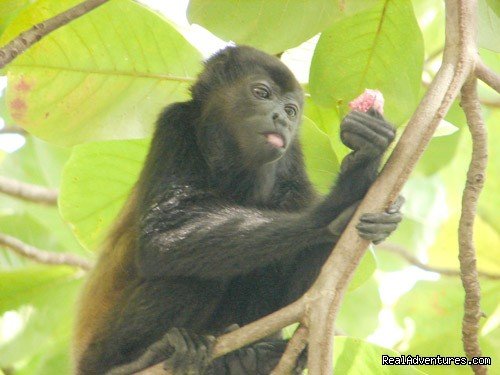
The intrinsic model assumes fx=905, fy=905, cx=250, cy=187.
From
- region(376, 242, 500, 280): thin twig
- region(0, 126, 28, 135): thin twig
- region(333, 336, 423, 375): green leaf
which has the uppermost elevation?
region(0, 126, 28, 135): thin twig

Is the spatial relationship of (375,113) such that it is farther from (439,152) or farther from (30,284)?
(30,284)

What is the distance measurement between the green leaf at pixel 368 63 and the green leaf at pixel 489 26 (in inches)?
14.1

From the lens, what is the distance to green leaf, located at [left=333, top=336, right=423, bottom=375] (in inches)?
162

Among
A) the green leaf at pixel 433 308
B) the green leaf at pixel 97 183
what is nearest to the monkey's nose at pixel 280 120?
the green leaf at pixel 97 183

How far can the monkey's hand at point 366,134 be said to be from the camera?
3.99 metres

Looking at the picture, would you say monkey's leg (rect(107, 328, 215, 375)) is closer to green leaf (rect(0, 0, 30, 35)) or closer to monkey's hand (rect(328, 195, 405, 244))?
monkey's hand (rect(328, 195, 405, 244))

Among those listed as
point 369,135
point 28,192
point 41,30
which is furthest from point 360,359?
point 28,192

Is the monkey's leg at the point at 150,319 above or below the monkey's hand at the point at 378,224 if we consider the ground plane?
below

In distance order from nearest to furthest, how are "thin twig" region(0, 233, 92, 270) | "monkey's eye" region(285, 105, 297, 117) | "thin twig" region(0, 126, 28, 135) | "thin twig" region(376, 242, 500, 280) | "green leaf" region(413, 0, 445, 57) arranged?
"monkey's eye" region(285, 105, 297, 117) → "thin twig" region(376, 242, 500, 280) → "thin twig" region(0, 233, 92, 270) → "thin twig" region(0, 126, 28, 135) → "green leaf" region(413, 0, 445, 57)

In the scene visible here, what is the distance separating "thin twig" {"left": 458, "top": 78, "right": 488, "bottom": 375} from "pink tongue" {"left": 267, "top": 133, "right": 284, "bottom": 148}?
3.78 feet

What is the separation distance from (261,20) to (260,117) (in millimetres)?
585

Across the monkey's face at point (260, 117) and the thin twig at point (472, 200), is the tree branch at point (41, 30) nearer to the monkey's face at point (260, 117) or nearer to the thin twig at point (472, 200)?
the monkey's face at point (260, 117)

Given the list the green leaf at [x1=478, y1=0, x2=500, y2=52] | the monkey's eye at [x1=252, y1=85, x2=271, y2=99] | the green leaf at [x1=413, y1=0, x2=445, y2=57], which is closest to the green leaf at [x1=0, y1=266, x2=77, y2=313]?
the monkey's eye at [x1=252, y1=85, x2=271, y2=99]

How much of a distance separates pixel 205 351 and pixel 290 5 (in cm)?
173
